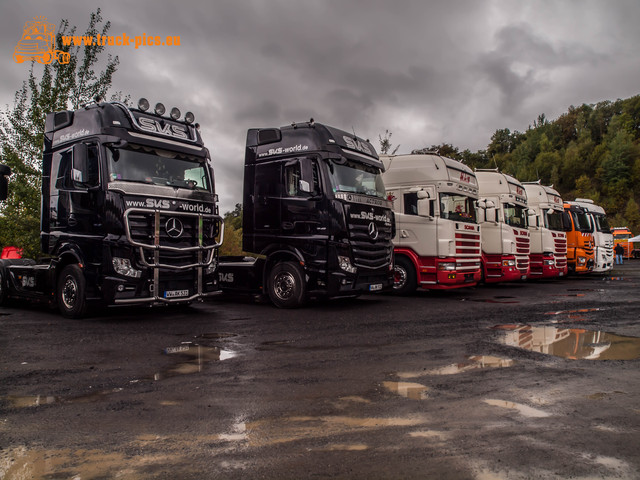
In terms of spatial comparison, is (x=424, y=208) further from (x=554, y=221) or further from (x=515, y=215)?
(x=554, y=221)

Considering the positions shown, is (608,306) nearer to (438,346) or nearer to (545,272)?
(438,346)

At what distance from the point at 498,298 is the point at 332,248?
532cm

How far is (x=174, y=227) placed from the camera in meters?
9.30

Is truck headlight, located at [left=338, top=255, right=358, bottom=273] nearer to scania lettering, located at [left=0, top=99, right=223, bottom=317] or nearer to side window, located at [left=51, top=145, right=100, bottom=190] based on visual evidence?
scania lettering, located at [left=0, top=99, right=223, bottom=317]

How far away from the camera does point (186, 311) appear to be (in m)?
10.7

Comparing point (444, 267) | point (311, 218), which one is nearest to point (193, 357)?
point (311, 218)

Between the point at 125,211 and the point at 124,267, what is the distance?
93 cm

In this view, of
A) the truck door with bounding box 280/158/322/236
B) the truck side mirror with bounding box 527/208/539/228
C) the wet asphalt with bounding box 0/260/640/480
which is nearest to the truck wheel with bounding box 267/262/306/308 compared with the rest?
the truck door with bounding box 280/158/322/236

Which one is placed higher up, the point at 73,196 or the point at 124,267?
the point at 73,196

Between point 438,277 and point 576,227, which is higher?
point 576,227

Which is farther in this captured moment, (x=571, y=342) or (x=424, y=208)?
(x=424, y=208)

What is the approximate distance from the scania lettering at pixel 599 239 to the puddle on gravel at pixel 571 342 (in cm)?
1696

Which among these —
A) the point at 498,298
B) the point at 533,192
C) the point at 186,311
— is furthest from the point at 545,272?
the point at 186,311

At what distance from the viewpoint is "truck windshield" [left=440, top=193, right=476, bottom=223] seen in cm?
1348
